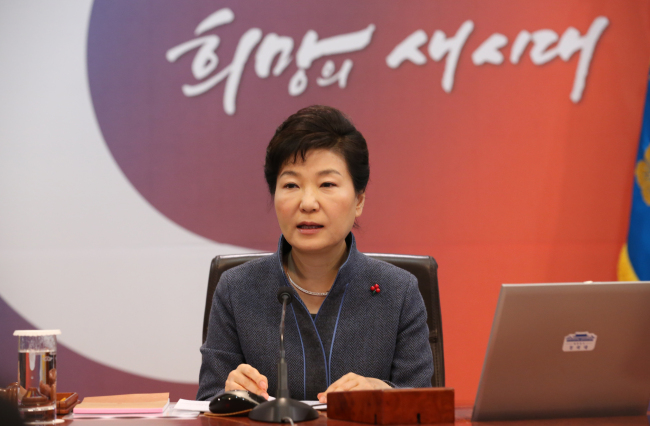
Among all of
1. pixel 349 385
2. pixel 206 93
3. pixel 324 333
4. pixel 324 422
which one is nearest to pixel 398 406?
pixel 324 422

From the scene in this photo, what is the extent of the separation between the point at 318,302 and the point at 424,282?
38 centimetres

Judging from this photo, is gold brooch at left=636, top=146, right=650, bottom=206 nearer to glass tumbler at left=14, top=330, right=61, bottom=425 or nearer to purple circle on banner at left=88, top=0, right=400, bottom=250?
purple circle on banner at left=88, top=0, right=400, bottom=250

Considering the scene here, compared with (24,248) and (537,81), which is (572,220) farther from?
(24,248)

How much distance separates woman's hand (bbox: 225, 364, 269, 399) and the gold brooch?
2273 mm

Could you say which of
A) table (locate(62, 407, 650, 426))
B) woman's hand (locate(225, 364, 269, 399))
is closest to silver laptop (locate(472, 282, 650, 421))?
table (locate(62, 407, 650, 426))

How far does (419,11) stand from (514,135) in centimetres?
76

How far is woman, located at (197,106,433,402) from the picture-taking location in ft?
5.44

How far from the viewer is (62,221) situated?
2848 mm

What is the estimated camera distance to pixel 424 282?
1936mm

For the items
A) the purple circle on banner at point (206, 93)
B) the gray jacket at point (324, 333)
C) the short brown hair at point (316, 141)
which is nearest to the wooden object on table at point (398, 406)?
the gray jacket at point (324, 333)

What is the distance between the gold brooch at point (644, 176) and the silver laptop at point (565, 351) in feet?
6.46

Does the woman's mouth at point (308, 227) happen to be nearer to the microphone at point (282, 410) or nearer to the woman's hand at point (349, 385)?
the woman's hand at point (349, 385)

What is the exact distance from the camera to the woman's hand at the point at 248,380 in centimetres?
136

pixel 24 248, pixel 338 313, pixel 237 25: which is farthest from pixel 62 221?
pixel 338 313
